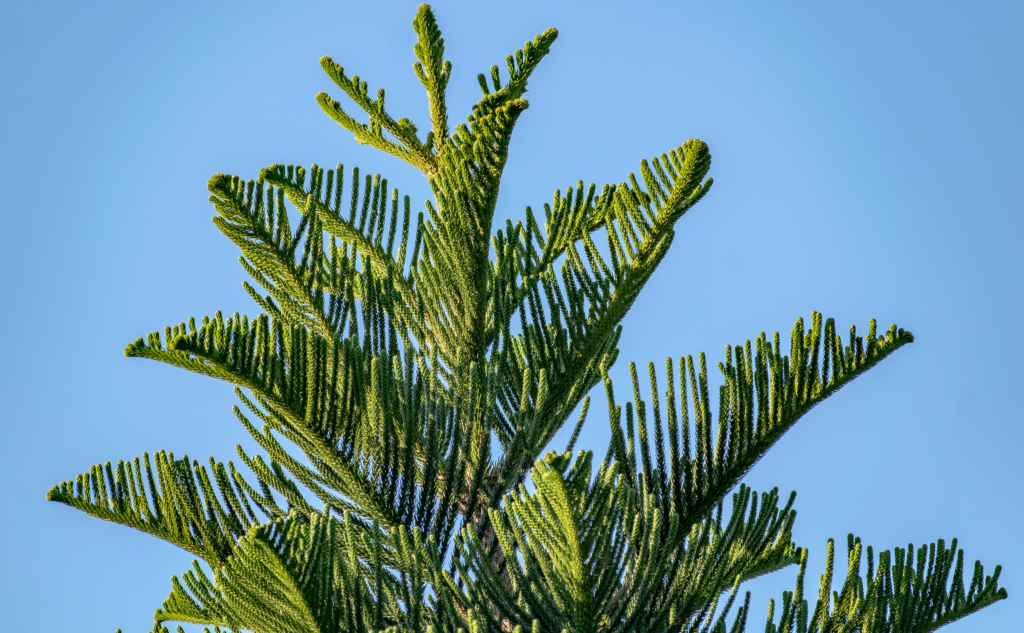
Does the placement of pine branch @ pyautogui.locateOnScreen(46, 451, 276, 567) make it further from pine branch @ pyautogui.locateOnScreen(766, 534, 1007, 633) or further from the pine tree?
pine branch @ pyautogui.locateOnScreen(766, 534, 1007, 633)

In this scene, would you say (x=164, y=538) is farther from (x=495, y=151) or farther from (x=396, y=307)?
(x=495, y=151)

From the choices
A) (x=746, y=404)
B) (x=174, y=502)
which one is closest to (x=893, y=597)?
(x=746, y=404)

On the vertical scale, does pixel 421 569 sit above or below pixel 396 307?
below

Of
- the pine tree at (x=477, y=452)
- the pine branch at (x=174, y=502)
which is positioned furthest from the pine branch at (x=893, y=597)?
the pine branch at (x=174, y=502)

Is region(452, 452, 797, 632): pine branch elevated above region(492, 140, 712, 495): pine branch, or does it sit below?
below

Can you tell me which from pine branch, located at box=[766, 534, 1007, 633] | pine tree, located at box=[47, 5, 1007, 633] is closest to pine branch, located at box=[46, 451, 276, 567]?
pine tree, located at box=[47, 5, 1007, 633]

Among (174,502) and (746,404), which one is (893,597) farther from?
(174,502)

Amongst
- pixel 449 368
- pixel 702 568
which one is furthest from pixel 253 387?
pixel 702 568

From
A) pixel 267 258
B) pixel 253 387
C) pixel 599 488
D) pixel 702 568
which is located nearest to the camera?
pixel 599 488

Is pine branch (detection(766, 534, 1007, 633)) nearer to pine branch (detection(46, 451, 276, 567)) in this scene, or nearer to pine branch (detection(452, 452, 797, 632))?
pine branch (detection(452, 452, 797, 632))

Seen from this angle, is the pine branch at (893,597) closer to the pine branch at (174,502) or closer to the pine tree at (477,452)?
the pine tree at (477,452)

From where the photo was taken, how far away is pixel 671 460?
3.21 m

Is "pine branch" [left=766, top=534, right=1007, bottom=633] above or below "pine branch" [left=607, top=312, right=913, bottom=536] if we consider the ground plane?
below

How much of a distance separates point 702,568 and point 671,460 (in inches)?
14.9
